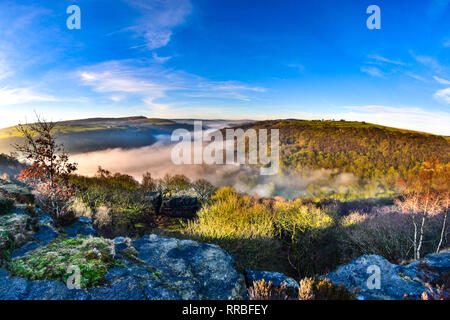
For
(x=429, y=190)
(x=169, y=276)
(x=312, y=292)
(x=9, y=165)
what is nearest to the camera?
(x=312, y=292)

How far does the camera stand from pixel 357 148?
3388 inches

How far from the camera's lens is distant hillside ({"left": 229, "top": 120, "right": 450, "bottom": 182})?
3022 inches

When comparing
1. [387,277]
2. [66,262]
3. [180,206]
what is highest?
[66,262]

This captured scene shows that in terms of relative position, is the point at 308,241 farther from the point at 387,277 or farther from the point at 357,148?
the point at 357,148

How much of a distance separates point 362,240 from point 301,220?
6.84 metres

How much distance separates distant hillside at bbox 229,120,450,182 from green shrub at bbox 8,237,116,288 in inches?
3207

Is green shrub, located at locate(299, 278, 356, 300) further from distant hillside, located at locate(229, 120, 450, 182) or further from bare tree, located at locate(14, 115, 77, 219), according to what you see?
distant hillside, located at locate(229, 120, 450, 182)

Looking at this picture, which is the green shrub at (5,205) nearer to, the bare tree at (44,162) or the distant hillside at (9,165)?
the bare tree at (44,162)

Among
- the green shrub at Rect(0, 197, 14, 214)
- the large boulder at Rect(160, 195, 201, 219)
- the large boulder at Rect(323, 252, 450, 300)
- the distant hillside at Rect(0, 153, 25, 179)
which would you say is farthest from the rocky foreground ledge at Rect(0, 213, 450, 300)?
the distant hillside at Rect(0, 153, 25, 179)

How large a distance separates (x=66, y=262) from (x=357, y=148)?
101 meters

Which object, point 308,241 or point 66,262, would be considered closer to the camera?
point 66,262

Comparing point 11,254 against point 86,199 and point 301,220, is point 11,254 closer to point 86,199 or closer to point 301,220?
point 86,199

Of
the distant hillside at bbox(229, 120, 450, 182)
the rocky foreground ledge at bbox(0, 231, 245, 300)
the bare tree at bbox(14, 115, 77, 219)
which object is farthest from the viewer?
the distant hillside at bbox(229, 120, 450, 182)

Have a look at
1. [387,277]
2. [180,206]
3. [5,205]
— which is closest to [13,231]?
[5,205]
